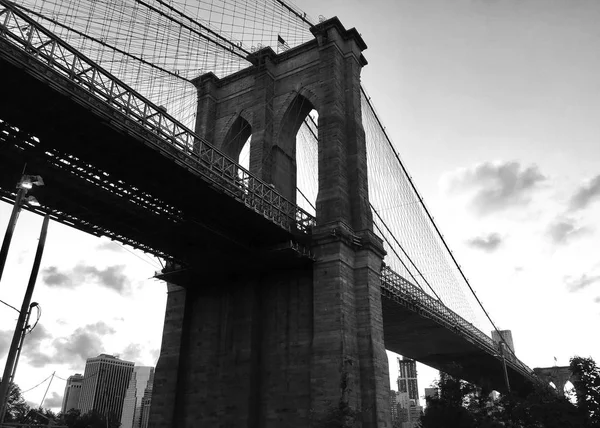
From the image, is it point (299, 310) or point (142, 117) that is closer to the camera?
Answer: point (142, 117)

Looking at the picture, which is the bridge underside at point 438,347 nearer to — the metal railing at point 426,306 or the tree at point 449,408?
the metal railing at point 426,306

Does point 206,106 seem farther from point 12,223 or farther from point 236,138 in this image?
point 12,223

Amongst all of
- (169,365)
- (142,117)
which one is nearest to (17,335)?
(142,117)

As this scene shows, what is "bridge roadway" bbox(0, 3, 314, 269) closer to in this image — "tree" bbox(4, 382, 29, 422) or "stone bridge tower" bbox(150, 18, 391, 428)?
"stone bridge tower" bbox(150, 18, 391, 428)

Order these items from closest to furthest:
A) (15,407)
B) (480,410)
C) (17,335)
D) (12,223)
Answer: (17,335), (12,223), (480,410), (15,407)

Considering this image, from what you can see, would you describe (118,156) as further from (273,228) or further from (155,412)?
(155,412)

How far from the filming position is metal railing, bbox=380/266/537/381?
45469 mm

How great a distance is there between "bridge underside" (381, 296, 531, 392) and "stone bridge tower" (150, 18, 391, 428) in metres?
14.0

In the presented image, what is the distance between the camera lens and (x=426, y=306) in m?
53.8

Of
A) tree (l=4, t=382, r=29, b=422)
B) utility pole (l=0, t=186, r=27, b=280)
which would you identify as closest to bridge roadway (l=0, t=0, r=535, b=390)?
utility pole (l=0, t=186, r=27, b=280)

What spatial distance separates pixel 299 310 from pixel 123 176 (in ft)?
42.5

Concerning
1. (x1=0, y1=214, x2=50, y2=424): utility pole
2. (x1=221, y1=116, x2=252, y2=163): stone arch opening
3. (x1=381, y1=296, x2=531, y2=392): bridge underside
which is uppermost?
(x1=221, y1=116, x2=252, y2=163): stone arch opening

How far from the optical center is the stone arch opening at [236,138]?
42.8 metres

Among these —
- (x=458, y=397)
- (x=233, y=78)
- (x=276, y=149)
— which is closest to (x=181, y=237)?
(x=276, y=149)
